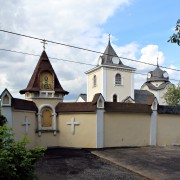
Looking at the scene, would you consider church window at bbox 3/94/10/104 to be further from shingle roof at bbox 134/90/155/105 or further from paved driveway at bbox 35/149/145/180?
shingle roof at bbox 134/90/155/105

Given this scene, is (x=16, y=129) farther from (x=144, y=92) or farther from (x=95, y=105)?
(x=144, y=92)

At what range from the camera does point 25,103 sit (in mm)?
13492

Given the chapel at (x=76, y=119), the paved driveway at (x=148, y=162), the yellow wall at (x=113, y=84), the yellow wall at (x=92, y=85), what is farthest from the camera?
the yellow wall at (x=92, y=85)

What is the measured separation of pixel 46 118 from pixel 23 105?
1919 millimetres

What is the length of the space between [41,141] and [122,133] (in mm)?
4796

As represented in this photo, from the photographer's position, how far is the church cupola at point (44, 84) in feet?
47.5

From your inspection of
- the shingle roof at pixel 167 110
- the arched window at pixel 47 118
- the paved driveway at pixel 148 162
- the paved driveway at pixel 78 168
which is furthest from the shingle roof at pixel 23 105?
the shingle roof at pixel 167 110

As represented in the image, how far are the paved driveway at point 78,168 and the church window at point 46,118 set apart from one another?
2453mm

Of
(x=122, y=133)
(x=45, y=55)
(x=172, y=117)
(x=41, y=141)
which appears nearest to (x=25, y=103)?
(x=41, y=141)

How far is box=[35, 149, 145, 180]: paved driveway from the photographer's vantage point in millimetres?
8469

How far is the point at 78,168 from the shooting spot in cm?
961

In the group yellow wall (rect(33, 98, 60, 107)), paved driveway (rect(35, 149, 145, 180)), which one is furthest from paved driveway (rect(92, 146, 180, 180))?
yellow wall (rect(33, 98, 60, 107))

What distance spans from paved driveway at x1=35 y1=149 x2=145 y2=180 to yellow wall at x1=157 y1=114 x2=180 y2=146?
19.9ft

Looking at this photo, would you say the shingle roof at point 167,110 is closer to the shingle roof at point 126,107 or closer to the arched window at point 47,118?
the shingle roof at point 126,107
